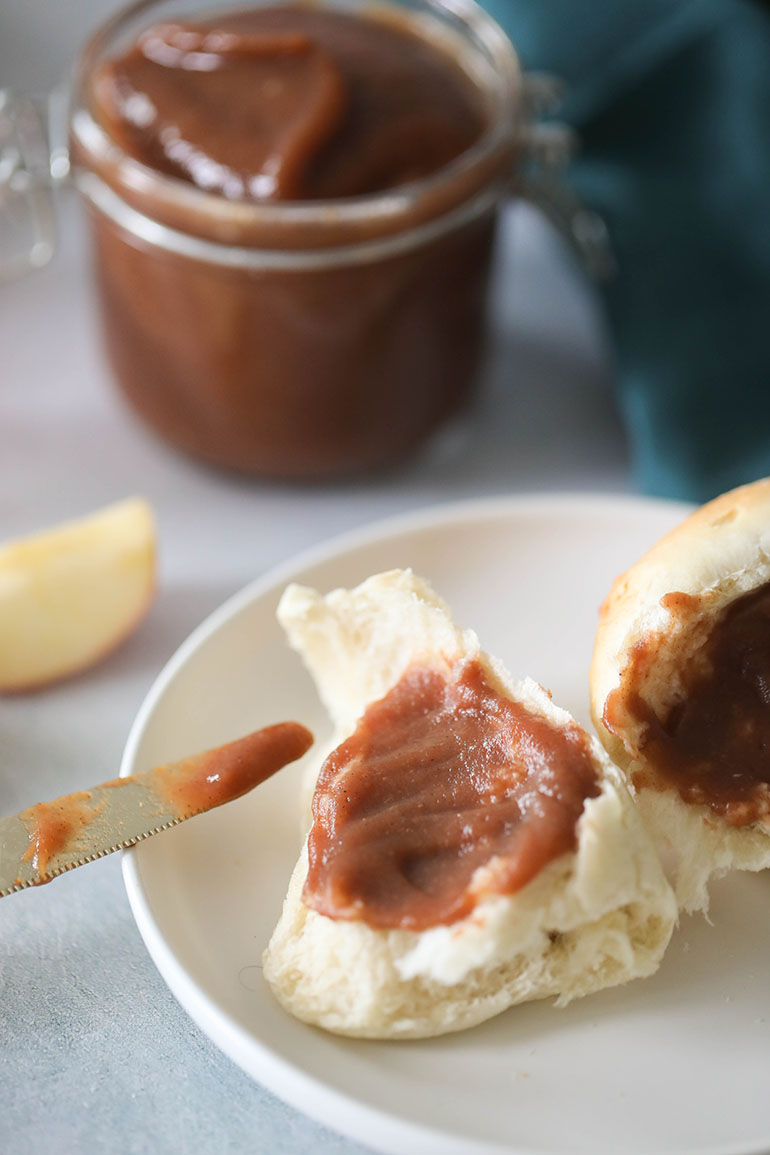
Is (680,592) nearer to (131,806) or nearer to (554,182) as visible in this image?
(131,806)

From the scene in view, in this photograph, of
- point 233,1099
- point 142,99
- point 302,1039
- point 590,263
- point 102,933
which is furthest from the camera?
point 590,263

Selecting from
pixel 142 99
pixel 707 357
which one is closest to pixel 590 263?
pixel 707 357

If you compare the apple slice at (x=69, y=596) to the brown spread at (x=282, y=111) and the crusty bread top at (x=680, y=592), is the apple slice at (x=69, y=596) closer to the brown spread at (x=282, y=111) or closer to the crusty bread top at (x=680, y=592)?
the brown spread at (x=282, y=111)

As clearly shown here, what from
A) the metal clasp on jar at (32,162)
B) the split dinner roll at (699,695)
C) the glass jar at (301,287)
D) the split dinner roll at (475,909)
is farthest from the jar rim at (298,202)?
the split dinner roll at (475,909)

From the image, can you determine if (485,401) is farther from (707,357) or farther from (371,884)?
(371,884)

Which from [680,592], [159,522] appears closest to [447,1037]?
[680,592]

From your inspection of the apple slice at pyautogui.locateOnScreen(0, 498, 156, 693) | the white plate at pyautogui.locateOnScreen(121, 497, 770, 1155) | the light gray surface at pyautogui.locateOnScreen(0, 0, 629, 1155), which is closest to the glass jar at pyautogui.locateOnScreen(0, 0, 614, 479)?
the light gray surface at pyautogui.locateOnScreen(0, 0, 629, 1155)
